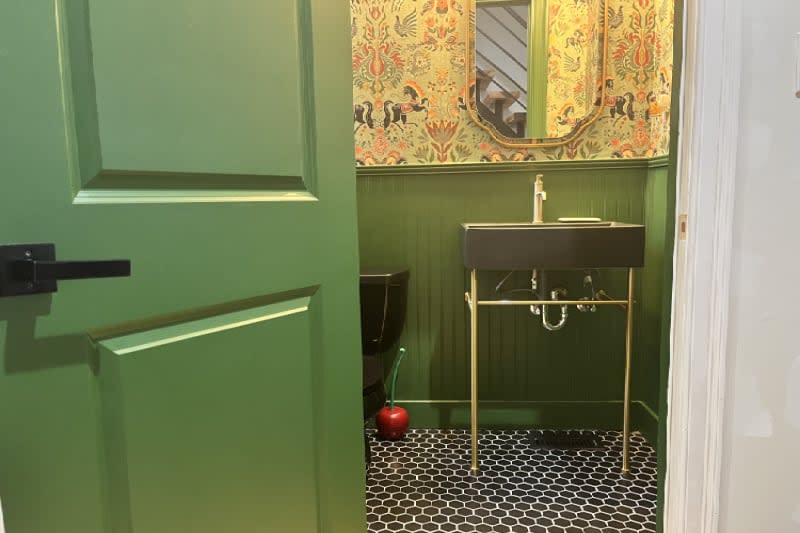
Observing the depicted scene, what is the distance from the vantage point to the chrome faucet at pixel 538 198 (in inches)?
87.3

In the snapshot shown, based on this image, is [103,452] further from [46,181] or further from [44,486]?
[46,181]

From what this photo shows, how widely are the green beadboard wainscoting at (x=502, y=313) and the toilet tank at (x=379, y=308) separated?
0.88ft

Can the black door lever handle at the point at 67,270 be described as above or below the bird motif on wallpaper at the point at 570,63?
below

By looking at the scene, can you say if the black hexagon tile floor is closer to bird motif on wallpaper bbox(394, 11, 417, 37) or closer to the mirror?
the mirror

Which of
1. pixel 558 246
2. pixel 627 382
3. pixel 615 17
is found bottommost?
pixel 627 382

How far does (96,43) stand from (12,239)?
277 mm

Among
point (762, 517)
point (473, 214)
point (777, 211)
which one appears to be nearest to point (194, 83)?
point (777, 211)

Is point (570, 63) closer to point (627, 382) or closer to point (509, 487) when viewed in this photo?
point (627, 382)

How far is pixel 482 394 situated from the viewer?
2.46 m

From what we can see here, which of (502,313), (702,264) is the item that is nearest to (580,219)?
(502,313)

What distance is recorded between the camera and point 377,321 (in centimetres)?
209

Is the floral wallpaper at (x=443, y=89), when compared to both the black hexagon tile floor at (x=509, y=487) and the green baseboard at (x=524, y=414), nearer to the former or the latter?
the green baseboard at (x=524, y=414)

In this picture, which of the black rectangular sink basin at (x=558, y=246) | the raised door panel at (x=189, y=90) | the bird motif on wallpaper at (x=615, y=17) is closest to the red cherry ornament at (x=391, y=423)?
the black rectangular sink basin at (x=558, y=246)

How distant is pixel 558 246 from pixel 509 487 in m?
0.88
